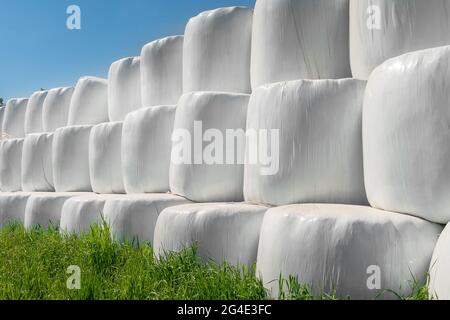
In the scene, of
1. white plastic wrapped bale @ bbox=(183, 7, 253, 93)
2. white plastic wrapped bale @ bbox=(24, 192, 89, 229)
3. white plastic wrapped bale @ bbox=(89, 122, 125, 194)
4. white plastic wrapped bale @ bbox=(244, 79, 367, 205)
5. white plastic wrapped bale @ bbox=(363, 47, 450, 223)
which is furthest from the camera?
white plastic wrapped bale @ bbox=(24, 192, 89, 229)

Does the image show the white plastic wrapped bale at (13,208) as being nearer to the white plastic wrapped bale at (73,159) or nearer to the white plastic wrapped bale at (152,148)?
the white plastic wrapped bale at (73,159)

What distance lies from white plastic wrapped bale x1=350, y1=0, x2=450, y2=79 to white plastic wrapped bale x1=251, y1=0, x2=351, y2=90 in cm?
10

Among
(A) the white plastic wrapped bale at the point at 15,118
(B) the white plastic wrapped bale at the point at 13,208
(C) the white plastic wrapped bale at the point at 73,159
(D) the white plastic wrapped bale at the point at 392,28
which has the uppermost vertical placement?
(D) the white plastic wrapped bale at the point at 392,28

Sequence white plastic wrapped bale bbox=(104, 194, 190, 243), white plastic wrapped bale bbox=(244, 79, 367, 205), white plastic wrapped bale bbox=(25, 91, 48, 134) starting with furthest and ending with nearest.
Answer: white plastic wrapped bale bbox=(25, 91, 48, 134), white plastic wrapped bale bbox=(104, 194, 190, 243), white plastic wrapped bale bbox=(244, 79, 367, 205)

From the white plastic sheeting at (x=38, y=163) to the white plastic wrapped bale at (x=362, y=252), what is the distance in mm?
3185

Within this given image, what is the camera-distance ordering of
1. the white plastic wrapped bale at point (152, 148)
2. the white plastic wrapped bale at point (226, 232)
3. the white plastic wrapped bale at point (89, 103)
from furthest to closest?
the white plastic wrapped bale at point (89, 103) < the white plastic wrapped bale at point (152, 148) < the white plastic wrapped bale at point (226, 232)

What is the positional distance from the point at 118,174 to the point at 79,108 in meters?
0.93

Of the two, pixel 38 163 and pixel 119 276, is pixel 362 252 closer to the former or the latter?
pixel 119 276

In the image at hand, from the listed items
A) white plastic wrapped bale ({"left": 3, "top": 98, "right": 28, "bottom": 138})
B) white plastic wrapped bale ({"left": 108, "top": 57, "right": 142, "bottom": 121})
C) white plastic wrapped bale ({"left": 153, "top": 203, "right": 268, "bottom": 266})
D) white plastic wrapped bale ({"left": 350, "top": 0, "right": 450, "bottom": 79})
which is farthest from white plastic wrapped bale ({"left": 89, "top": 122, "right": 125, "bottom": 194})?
white plastic wrapped bale ({"left": 3, "top": 98, "right": 28, "bottom": 138})

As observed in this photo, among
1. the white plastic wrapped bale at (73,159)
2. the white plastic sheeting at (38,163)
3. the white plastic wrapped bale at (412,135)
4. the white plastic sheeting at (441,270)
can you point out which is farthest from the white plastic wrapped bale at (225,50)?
the white plastic sheeting at (38,163)

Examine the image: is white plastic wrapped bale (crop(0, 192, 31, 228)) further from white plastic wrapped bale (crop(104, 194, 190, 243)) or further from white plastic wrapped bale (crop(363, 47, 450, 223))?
white plastic wrapped bale (crop(363, 47, 450, 223))

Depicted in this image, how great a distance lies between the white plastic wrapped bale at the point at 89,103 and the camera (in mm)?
4195

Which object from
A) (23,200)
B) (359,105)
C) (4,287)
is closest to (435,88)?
(359,105)

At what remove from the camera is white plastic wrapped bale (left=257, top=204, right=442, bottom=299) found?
172 centimetres
